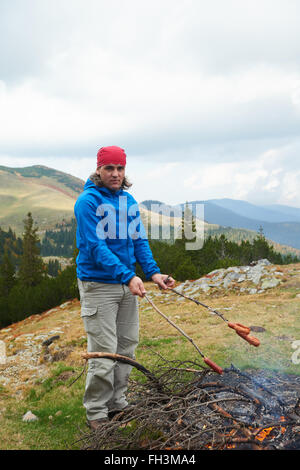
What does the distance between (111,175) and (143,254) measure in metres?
0.93

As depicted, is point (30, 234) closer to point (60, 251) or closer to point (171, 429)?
point (171, 429)

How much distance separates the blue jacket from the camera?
312 cm

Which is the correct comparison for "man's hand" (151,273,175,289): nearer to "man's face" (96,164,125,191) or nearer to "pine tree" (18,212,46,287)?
"man's face" (96,164,125,191)

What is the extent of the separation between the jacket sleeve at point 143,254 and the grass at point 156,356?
1020 mm

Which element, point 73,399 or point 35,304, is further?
point 35,304

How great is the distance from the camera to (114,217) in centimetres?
335

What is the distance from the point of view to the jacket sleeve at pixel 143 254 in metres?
3.68

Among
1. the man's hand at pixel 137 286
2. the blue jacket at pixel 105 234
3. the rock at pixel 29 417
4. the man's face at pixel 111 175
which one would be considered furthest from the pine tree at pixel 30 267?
the man's hand at pixel 137 286

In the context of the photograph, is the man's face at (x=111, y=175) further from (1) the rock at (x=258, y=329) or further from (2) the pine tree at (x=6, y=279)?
(2) the pine tree at (x=6, y=279)

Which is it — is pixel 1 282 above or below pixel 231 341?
below

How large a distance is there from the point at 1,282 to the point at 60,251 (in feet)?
436

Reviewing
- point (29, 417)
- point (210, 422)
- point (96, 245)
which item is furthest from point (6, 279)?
point (210, 422)
